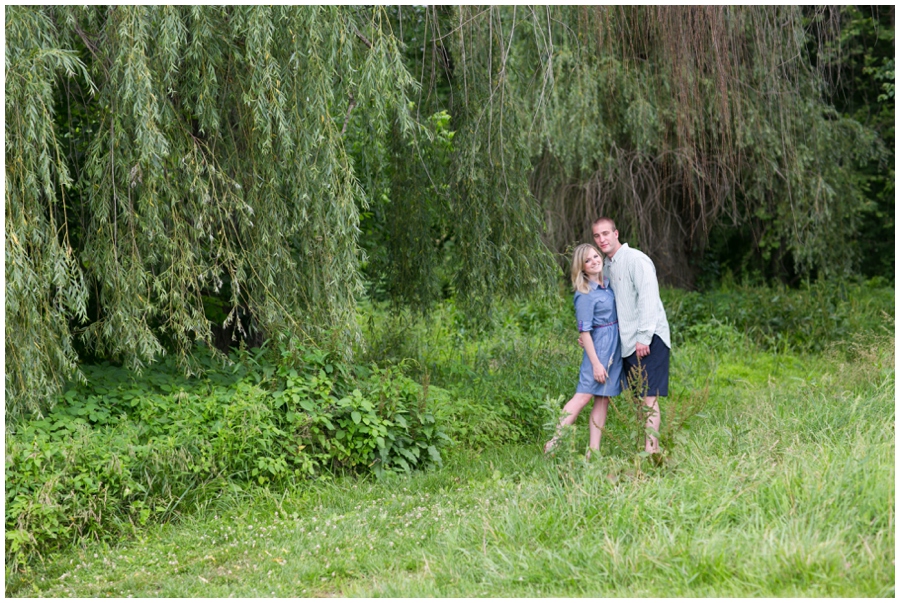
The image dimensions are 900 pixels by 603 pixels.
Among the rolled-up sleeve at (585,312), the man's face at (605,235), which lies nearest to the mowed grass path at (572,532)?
the rolled-up sleeve at (585,312)

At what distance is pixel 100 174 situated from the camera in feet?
15.6

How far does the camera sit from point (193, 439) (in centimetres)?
503

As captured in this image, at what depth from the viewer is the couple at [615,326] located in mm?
5222

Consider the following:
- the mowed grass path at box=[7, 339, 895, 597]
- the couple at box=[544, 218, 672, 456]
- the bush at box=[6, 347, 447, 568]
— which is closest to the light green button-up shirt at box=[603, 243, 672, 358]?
the couple at box=[544, 218, 672, 456]

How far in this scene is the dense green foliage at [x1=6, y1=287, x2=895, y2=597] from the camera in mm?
3490

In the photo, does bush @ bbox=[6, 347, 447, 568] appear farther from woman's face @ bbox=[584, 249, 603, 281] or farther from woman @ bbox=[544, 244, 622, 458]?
woman's face @ bbox=[584, 249, 603, 281]

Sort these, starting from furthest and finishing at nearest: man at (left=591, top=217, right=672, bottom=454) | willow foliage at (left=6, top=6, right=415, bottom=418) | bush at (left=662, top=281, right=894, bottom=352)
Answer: bush at (left=662, top=281, right=894, bottom=352)
man at (left=591, top=217, right=672, bottom=454)
willow foliage at (left=6, top=6, right=415, bottom=418)

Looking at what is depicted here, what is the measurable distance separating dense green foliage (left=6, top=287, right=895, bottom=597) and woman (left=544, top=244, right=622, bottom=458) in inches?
12.3

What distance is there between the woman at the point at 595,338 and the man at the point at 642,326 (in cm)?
7

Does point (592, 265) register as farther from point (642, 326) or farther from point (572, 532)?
point (572, 532)

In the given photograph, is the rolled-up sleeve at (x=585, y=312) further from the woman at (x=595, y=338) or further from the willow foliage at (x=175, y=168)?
the willow foliage at (x=175, y=168)

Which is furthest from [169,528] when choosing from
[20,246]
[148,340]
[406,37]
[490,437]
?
[406,37]

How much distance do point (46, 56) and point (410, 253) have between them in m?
3.30

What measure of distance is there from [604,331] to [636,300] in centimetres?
29
